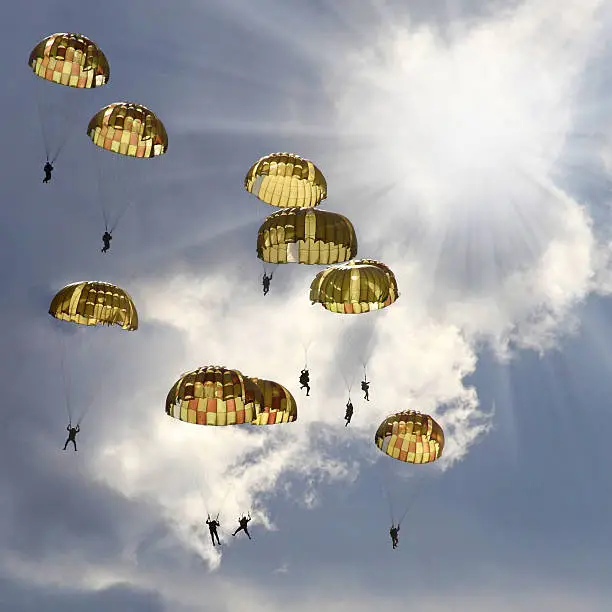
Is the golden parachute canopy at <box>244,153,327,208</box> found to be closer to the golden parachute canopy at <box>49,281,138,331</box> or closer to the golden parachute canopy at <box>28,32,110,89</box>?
the golden parachute canopy at <box>49,281,138,331</box>

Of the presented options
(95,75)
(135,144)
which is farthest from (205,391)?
(95,75)

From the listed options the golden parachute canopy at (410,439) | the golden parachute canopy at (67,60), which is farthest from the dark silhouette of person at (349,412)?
the golden parachute canopy at (67,60)

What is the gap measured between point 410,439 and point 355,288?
10601 millimetres

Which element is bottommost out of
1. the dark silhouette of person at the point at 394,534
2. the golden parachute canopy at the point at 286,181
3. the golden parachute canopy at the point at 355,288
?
the dark silhouette of person at the point at 394,534

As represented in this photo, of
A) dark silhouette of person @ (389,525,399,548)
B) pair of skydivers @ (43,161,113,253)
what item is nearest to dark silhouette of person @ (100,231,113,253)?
pair of skydivers @ (43,161,113,253)

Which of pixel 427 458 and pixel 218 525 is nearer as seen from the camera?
pixel 218 525

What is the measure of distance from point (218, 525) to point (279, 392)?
8151 millimetres

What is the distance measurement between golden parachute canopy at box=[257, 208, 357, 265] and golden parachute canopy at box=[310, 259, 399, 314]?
40.2 inches

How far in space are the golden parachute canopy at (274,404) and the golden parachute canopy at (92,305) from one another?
8.85 m

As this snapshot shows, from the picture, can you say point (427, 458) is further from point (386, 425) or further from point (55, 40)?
point (55, 40)

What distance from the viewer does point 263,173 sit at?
5778 centimetres

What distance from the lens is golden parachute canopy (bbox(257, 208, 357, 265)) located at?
54.4m

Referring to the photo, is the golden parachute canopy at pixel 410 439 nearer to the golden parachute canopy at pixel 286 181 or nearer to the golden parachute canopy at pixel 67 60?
the golden parachute canopy at pixel 286 181

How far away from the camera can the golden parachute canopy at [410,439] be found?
59375mm
